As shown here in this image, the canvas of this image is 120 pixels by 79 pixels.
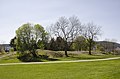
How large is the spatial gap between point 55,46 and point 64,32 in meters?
19.9

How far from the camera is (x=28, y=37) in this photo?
56781mm

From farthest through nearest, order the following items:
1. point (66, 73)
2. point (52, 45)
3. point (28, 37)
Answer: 1. point (52, 45)
2. point (28, 37)
3. point (66, 73)

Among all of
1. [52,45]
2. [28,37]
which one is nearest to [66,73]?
[28,37]

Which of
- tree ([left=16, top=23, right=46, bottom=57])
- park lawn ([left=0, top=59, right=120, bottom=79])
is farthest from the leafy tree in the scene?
park lawn ([left=0, top=59, right=120, bottom=79])

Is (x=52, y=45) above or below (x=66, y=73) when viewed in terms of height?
above

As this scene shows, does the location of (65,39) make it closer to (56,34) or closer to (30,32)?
(56,34)

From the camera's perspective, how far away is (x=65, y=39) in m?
66.1

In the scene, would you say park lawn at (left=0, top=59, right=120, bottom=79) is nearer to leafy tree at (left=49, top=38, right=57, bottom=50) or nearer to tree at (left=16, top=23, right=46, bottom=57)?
tree at (left=16, top=23, right=46, bottom=57)

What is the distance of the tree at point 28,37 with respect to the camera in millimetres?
55594

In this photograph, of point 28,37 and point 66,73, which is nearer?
point 66,73

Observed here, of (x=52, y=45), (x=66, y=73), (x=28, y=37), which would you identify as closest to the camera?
(x=66, y=73)

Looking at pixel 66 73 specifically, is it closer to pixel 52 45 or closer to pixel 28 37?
pixel 28 37

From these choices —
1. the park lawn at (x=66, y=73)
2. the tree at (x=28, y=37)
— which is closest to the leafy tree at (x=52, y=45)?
the tree at (x=28, y=37)

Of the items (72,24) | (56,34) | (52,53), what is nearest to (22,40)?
(52,53)
